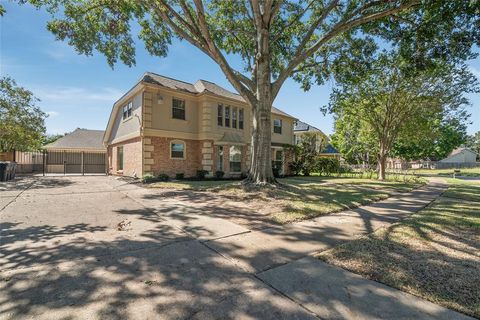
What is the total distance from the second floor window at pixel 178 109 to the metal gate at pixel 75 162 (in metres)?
13.4

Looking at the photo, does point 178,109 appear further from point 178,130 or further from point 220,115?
point 220,115

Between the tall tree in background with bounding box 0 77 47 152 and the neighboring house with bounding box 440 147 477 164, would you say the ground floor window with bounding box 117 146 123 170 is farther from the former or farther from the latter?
the neighboring house with bounding box 440 147 477 164

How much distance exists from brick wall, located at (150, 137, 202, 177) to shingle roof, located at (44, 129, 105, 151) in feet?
43.4

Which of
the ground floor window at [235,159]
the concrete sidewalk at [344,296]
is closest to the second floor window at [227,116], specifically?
the ground floor window at [235,159]

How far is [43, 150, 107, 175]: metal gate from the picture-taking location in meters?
23.2

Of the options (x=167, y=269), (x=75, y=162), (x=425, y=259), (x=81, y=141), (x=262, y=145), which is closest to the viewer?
(x=167, y=269)

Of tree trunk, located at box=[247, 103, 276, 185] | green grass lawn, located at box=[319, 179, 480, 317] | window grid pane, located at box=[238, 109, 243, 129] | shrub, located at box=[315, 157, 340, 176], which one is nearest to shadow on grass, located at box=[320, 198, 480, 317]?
green grass lawn, located at box=[319, 179, 480, 317]

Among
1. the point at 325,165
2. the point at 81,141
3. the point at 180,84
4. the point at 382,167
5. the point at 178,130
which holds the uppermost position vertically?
the point at 180,84

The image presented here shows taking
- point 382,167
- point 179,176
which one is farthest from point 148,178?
point 382,167

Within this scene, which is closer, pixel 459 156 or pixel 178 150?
pixel 178 150

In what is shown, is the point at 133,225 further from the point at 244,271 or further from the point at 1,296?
the point at 244,271

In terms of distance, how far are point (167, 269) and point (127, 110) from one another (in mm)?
16209

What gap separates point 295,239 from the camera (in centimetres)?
440

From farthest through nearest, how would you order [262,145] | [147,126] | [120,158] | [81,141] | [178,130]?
[81,141], [120,158], [178,130], [147,126], [262,145]
